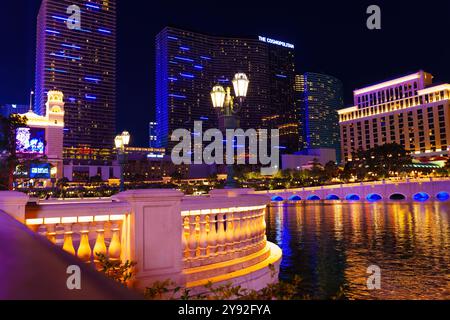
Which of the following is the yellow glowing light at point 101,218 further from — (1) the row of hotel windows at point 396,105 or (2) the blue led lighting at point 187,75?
(2) the blue led lighting at point 187,75

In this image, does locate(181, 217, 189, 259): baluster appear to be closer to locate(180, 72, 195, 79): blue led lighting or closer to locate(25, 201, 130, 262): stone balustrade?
locate(25, 201, 130, 262): stone balustrade

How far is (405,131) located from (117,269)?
5677 inches

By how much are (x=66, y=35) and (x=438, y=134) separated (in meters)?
130

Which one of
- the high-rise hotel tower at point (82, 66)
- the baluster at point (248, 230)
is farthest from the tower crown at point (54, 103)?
the baluster at point (248, 230)

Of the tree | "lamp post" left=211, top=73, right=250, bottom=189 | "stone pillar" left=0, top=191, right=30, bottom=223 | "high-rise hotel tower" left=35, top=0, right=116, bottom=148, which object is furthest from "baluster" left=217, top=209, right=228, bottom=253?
"high-rise hotel tower" left=35, top=0, right=116, bottom=148

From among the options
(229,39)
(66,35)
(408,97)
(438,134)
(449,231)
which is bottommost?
(449,231)

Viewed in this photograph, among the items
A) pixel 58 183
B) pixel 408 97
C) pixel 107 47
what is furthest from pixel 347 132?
pixel 58 183

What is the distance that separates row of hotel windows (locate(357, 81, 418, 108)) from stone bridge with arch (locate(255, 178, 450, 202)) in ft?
226

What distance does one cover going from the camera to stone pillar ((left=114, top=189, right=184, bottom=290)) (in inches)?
215

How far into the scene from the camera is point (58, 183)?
293 feet

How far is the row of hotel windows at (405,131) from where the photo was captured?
123375mm

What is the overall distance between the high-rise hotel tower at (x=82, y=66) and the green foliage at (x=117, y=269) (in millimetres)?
140663

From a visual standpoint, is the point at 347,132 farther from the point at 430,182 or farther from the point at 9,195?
the point at 9,195

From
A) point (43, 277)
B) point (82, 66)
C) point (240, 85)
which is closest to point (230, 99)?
point (240, 85)
